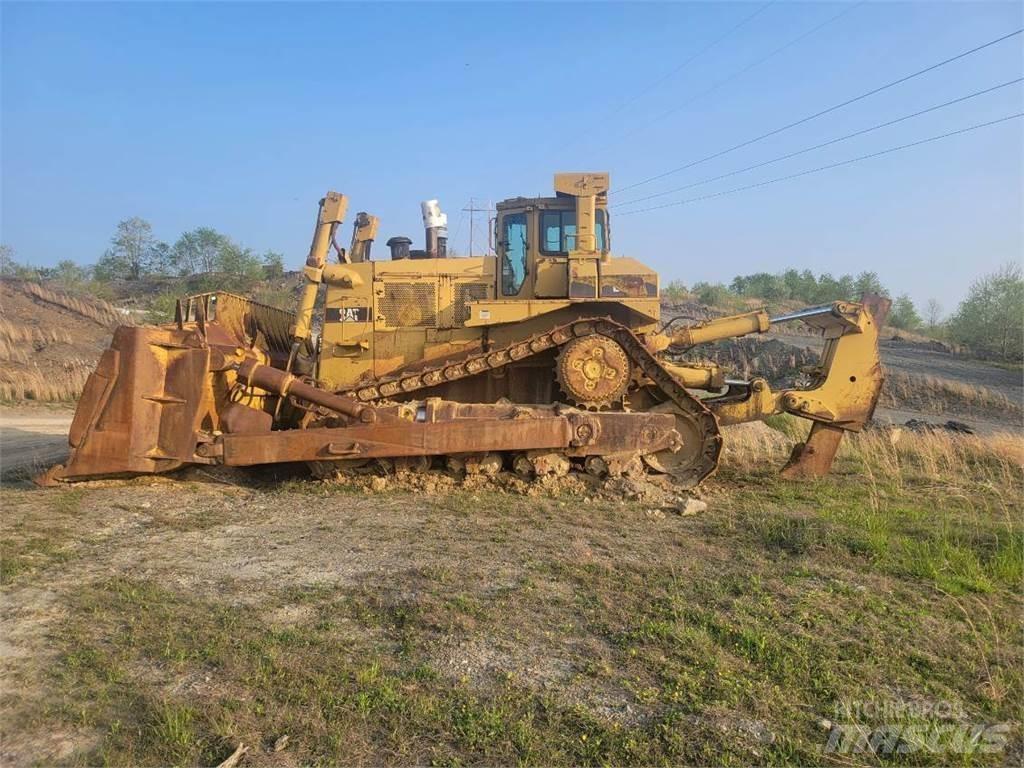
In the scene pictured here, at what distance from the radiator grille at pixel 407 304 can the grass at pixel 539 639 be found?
308cm

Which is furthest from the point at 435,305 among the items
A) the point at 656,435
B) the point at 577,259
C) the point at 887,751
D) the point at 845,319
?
the point at 887,751

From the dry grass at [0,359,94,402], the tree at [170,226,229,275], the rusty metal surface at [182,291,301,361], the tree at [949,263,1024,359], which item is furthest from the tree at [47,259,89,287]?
the tree at [949,263,1024,359]

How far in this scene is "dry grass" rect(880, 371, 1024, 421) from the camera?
19.9 metres

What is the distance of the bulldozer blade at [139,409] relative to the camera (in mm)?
6816

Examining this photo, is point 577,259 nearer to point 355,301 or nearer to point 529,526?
point 355,301

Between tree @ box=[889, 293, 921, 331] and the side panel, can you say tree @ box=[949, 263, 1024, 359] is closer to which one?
tree @ box=[889, 293, 921, 331]

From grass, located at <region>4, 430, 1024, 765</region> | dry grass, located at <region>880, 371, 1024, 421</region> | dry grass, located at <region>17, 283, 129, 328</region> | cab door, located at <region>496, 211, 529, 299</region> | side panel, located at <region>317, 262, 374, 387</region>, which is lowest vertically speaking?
grass, located at <region>4, 430, 1024, 765</region>

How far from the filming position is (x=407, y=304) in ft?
28.5

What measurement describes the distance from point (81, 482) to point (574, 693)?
6356mm

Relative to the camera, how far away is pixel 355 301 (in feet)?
28.4

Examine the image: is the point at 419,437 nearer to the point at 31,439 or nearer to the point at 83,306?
the point at 31,439

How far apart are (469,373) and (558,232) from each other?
7.20 ft

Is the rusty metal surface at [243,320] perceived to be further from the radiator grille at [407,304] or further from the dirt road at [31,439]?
the dirt road at [31,439]

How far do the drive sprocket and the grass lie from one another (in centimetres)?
175
